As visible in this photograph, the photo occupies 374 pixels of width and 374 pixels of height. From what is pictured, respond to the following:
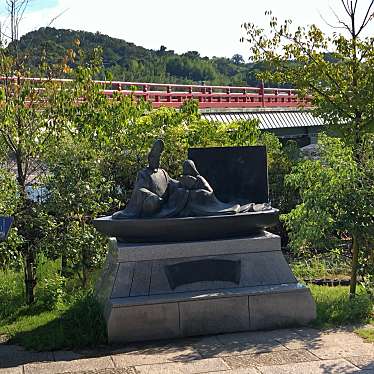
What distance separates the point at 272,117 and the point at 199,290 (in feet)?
78.0

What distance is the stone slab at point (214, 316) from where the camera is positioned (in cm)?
741

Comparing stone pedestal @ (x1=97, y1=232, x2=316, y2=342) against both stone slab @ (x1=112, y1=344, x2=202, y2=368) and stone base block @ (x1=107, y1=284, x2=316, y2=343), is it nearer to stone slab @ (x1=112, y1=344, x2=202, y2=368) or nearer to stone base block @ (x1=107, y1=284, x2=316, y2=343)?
stone base block @ (x1=107, y1=284, x2=316, y2=343)

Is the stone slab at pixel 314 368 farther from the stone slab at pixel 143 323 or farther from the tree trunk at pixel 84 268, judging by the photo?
the tree trunk at pixel 84 268

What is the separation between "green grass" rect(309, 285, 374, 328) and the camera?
310 inches

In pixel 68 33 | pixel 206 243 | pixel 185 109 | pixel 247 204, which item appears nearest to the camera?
pixel 206 243

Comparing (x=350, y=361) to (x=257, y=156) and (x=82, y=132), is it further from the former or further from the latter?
(x=82, y=132)

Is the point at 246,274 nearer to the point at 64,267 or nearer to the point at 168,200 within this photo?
the point at 168,200

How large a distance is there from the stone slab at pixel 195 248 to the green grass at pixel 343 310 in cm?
104

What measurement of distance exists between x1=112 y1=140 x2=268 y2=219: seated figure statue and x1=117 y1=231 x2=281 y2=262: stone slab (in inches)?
14.3

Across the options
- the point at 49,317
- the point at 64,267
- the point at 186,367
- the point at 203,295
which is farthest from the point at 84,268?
the point at 186,367

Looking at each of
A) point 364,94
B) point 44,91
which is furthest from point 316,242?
point 44,91

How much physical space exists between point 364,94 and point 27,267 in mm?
5811

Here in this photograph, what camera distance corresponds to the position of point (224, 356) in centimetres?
657

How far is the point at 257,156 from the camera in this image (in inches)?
355
